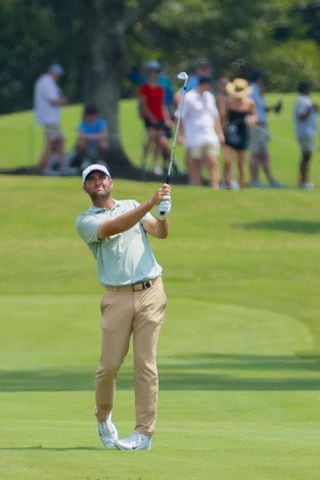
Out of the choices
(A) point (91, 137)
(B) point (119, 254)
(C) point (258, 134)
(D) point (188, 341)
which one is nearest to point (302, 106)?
(C) point (258, 134)

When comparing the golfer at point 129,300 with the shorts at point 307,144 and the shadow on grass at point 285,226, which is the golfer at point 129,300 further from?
the shorts at point 307,144

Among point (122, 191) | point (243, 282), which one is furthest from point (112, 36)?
point (243, 282)

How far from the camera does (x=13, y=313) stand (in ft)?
61.2

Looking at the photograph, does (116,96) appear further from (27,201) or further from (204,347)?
(204,347)

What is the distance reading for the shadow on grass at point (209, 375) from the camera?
45.7ft

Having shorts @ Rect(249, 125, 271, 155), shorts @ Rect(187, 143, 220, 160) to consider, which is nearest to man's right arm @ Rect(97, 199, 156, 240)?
shorts @ Rect(187, 143, 220, 160)

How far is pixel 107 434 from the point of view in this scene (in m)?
10.2

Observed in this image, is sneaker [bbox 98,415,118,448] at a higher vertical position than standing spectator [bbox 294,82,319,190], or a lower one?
higher

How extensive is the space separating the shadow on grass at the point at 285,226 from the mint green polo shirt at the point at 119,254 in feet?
51.0

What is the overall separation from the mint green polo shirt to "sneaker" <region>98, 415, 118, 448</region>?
85 centimetres

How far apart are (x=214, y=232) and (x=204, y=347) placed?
28.9ft

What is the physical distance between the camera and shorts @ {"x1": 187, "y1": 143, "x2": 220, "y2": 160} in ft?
88.4

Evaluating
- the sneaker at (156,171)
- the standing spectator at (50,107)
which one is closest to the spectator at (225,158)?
the sneaker at (156,171)

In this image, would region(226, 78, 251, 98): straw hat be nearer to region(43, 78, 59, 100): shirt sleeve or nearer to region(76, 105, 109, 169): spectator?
region(76, 105, 109, 169): spectator
